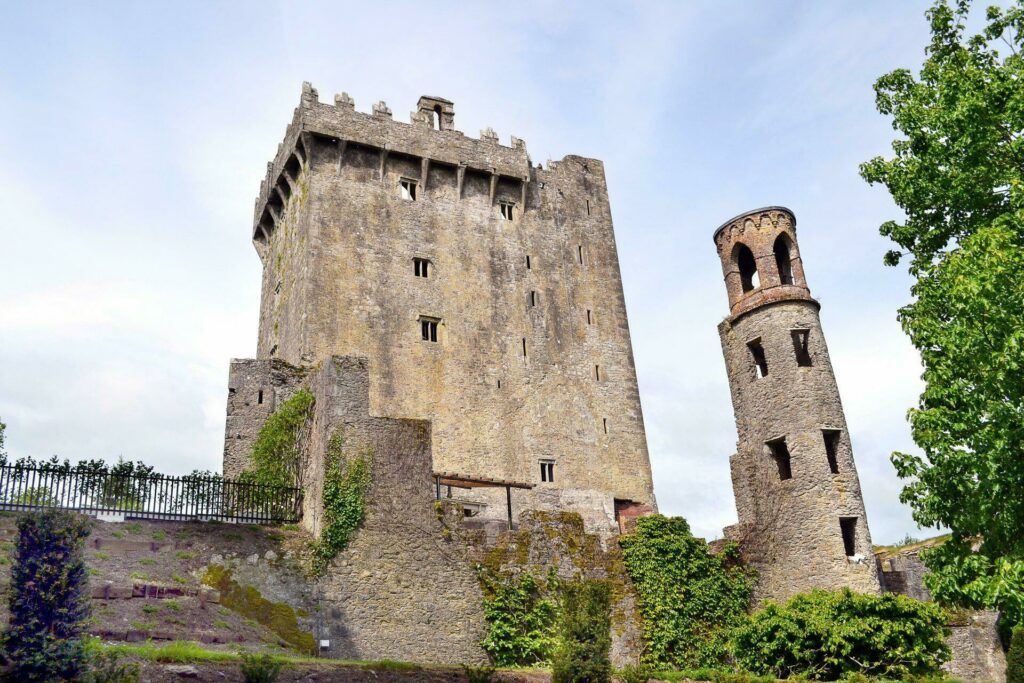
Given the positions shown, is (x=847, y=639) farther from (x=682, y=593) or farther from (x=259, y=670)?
(x=259, y=670)

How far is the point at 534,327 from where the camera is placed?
36562 mm

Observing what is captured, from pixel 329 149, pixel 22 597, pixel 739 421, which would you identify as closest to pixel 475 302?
pixel 329 149

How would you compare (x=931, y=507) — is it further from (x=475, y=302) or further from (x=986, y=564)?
(x=475, y=302)

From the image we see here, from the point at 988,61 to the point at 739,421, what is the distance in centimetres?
1244

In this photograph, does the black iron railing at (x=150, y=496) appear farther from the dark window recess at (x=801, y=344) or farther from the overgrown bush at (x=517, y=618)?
the dark window recess at (x=801, y=344)

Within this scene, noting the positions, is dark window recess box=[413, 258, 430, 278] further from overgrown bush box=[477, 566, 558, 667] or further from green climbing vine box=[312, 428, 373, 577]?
overgrown bush box=[477, 566, 558, 667]

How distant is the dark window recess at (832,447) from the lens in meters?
25.4

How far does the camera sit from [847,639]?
802 inches

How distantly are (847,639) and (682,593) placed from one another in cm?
435

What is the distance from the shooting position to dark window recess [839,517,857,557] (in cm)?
2452

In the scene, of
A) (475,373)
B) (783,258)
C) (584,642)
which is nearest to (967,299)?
(584,642)

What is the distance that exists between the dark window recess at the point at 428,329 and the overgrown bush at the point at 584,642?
686 inches

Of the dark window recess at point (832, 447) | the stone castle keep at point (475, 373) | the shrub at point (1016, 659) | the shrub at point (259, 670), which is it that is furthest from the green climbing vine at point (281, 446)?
the shrub at point (1016, 659)

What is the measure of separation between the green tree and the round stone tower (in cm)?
776
